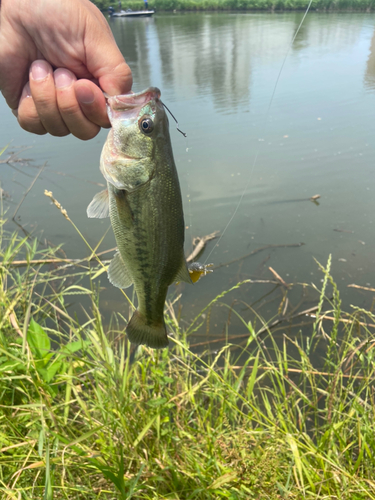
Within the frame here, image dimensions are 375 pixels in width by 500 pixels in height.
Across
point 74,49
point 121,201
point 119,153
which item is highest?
point 74,49

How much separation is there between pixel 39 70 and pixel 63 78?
12cm

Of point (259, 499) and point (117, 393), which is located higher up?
point (117, 393)

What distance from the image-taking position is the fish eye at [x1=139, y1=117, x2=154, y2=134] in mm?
1527

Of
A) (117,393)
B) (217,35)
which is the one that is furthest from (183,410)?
(217,35)

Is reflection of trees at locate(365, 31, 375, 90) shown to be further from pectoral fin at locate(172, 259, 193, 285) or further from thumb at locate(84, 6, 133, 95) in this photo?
pectoral fin at locate(172, 259, 193, 285)

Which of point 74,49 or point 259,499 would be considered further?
point 259,499

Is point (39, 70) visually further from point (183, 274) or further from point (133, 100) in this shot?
point (183, 274)

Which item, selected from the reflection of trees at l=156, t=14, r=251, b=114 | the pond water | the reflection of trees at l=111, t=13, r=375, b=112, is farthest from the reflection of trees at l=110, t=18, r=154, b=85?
the reflection of trees at l=156, t=14, r=251, b=114

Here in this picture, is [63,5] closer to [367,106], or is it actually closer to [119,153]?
[119,153]

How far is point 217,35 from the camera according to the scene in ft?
79.1

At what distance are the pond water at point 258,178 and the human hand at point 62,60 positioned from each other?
317 cm

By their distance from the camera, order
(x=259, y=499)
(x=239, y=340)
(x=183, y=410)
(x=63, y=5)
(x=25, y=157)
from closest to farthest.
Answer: (x=63, y=5) → (x=259, y=499) → (x=183, y=410) → (x=239, y=340) → (x=25, y=157)

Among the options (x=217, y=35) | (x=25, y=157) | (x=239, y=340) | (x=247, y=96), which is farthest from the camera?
(x=217, y=35)

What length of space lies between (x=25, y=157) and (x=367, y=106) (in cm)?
928
